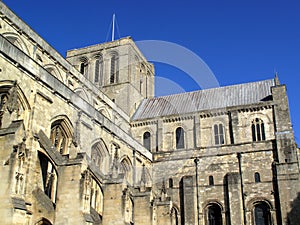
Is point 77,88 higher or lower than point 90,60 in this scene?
lower

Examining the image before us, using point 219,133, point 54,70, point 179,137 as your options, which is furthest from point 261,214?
point 54,70

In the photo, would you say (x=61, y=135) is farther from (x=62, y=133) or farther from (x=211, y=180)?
(x=211, y=180)

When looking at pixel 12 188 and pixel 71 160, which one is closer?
pixel 12 188

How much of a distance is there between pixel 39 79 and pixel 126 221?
8954 mm

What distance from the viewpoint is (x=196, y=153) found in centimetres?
3562

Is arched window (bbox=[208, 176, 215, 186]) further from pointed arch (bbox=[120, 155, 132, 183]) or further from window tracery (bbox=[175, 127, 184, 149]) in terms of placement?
pointed arch (bbox=[120, 155, 132, 183])

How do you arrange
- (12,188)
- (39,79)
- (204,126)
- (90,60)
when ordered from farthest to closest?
1. (90,60)
2. (204,126)
3. (39,79)
4. (12,188)

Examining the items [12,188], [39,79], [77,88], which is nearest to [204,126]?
[77,88]

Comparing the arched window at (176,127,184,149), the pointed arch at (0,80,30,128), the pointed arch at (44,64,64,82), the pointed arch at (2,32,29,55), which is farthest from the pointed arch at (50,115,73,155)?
the arched window at (176,127,184,149)

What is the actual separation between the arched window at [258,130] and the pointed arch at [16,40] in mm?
20753

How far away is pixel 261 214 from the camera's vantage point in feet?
104

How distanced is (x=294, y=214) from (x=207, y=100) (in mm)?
15725

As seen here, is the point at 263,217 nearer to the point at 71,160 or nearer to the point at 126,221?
the point at 126,221

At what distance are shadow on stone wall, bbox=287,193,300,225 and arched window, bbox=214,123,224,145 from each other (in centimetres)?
921
